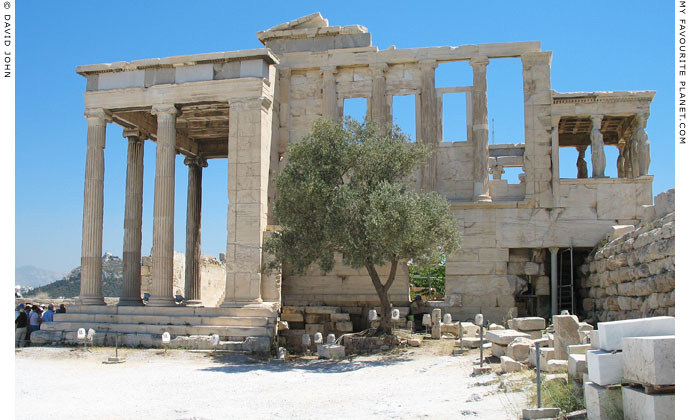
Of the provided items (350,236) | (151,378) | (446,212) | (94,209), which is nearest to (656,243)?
(446,212)

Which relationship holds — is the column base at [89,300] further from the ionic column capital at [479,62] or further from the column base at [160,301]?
the ionic column capital at [479,62]

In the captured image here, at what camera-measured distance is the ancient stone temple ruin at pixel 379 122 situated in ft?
63.7

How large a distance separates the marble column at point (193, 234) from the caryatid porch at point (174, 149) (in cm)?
292

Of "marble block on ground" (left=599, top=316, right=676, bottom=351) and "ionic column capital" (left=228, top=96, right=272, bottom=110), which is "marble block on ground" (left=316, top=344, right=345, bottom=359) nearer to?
"ionic column capital" (left=228, top=96, right=272, bottom=110)

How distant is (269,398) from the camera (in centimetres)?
1116

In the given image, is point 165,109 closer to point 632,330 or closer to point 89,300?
point 89,300

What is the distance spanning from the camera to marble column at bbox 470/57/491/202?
2083cm

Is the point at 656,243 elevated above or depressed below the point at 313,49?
below

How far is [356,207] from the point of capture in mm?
15992

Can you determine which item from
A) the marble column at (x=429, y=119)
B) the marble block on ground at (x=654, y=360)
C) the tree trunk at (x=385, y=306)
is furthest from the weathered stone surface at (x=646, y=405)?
the marble column at (x=429, y=119)

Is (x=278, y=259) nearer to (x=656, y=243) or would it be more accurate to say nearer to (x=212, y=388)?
(x=212, y=388)

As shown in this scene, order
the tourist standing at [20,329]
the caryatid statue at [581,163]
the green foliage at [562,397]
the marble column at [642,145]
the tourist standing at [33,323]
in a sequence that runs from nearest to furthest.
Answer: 1. the green foliage at [562,397]
2. the tourist standing at [20,329]
3. the tourist standing at [33,323]
4. the marble column at [642,145]
5. the caryatid statue at [581,163]

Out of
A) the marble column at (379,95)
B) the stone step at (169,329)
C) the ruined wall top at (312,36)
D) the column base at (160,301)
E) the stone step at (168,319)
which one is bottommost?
the stone step at (169,329)

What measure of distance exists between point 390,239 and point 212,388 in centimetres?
542
